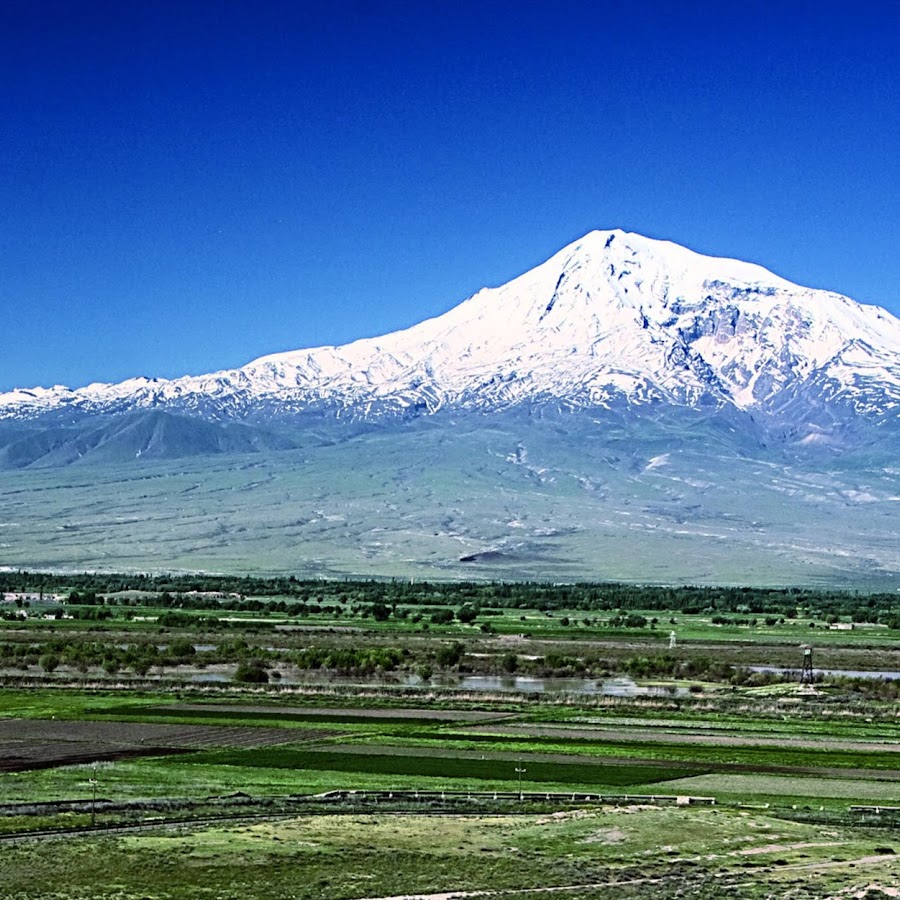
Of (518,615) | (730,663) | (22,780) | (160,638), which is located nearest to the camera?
(22,780)

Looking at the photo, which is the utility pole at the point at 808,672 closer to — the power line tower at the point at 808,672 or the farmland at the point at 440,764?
the power line tower at the point at 808,672

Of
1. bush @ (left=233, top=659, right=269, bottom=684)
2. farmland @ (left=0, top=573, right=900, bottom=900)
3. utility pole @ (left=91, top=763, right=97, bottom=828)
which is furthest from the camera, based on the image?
bush @ (left=233, top=659, right=269, bottom=684)

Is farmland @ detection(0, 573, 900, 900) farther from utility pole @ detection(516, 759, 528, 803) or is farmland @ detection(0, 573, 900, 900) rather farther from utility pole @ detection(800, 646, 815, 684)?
utility pole @ detection(800, 646, 815, 684)

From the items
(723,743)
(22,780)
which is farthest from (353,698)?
(22,780)

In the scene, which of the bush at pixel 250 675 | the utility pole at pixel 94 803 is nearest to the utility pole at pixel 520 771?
the utility pole at pixel 94 803

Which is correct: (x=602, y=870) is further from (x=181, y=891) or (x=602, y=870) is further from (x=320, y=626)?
(x=320, y=626)

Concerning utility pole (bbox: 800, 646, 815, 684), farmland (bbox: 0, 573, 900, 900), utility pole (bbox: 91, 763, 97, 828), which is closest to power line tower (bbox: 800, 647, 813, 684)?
utility pole (bbox: 800, 646, 815, 684)

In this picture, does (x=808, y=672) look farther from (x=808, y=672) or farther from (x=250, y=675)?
(x=250, y=675)

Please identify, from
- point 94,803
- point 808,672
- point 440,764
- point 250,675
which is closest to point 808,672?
point 808,672
